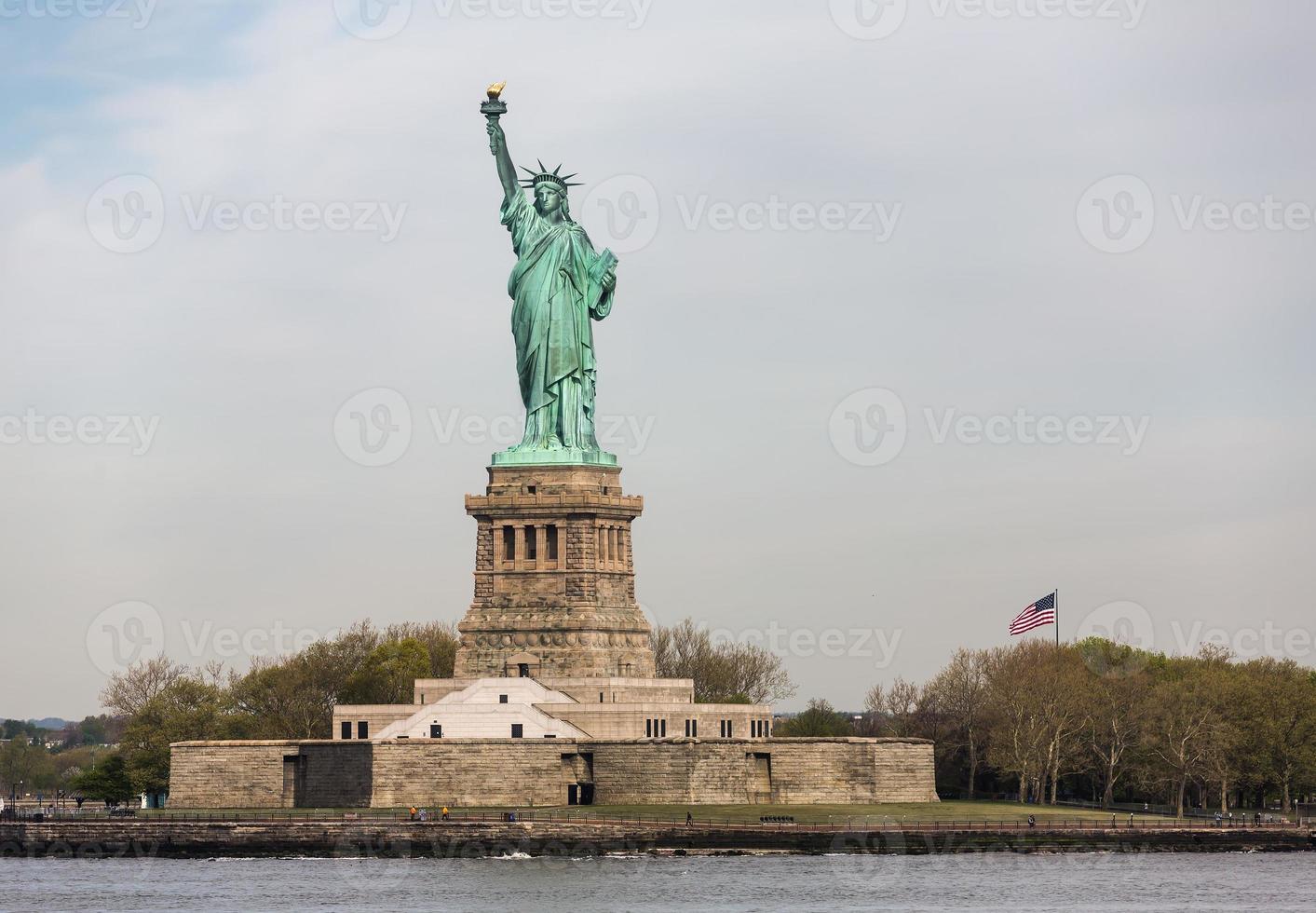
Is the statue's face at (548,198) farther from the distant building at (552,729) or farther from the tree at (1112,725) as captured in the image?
the tree at (1112,725)

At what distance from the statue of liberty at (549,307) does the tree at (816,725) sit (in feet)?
75.9

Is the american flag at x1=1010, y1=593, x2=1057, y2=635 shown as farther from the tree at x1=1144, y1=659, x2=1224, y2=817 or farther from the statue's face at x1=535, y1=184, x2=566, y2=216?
the statue's face at x1=535, y1=184, x2=566, y2=216

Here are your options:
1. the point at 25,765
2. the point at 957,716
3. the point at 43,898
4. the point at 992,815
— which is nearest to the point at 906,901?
the point at 992,815

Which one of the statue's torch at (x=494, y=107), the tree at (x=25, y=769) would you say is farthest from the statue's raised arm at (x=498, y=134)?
the tree at (x=25, y=769)

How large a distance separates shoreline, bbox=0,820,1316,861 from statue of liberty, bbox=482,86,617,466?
18887 mm

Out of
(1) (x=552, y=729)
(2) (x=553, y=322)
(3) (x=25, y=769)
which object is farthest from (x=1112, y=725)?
(3) (x=25, y=769)

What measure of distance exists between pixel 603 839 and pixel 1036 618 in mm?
21948

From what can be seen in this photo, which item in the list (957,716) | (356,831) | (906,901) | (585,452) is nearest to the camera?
(906,901)

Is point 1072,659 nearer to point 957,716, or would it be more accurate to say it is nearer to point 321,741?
point 957,716

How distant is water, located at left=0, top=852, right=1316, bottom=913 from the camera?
74.5 metres

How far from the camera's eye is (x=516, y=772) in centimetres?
Answer: 9300

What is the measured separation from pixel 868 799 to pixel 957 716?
80.0ft

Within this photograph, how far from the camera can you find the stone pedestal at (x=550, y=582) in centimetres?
9925

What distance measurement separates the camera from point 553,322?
335 feet
